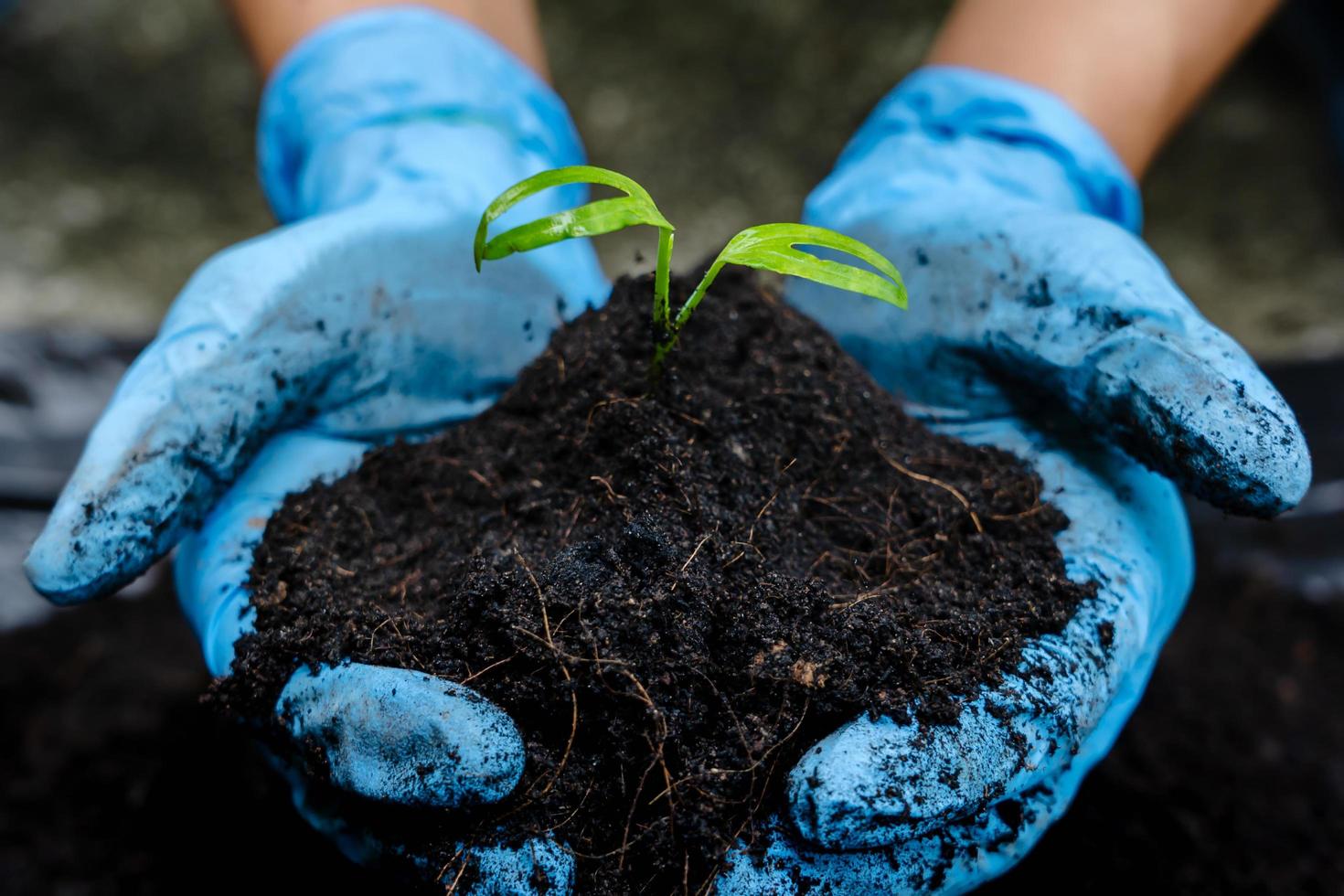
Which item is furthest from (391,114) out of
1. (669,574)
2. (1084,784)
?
(1084,784)

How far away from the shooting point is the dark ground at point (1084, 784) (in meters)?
1.43

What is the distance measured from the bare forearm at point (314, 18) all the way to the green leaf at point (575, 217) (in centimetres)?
105

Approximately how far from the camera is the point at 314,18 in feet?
6.04

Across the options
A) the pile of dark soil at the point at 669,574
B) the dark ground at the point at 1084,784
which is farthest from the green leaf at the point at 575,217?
the dark ground at the point at 1084,784

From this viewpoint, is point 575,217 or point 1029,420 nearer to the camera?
point 575,217

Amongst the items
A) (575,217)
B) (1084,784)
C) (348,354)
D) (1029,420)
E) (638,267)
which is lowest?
(638,267)

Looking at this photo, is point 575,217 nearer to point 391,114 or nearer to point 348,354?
point 348,354

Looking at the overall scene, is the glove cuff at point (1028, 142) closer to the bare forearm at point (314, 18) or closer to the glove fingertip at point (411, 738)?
the bare forearm at point (314, 18)

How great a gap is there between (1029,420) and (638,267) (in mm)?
1981

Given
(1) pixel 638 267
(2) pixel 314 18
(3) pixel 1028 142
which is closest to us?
(3) pixel 1028 142

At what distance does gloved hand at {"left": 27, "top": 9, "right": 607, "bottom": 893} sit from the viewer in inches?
37.4

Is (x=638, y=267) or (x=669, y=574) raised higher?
(x=669, y=574)

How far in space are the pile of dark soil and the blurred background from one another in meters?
0.60

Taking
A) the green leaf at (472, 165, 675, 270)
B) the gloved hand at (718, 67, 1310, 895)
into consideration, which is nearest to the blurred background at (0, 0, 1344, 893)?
the gloved hand at (718, 67, 1310, 895)
